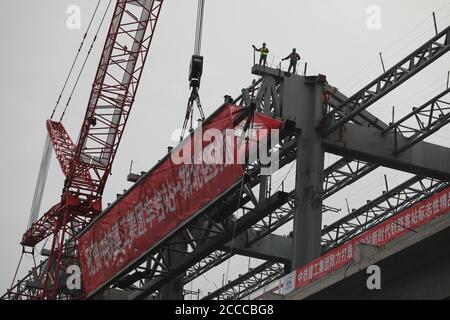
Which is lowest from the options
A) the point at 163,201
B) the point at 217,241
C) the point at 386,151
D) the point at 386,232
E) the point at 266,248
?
the point at 386,232

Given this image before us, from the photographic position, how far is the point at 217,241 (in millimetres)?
53406

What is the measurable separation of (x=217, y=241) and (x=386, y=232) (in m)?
16.8

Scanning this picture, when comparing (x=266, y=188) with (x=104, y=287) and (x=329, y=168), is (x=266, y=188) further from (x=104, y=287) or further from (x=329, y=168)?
(x=104, y=287)

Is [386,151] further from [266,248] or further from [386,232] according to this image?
[386,232]

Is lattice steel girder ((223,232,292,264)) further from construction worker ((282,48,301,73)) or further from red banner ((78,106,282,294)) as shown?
construction worker ((282,48,301,73))

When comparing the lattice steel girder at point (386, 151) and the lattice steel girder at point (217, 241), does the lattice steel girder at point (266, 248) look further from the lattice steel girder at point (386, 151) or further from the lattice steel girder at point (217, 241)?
the lattice steel girder at point (386, 151)

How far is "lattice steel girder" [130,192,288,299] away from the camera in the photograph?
48.0 m

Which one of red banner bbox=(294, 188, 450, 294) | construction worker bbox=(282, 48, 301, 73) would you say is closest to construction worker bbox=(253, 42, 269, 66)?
construction worker bbox=(282, 48, 301, 73)

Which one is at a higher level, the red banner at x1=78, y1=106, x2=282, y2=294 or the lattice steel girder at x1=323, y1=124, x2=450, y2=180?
the lattice steel girder at x1=323, y1=124, x2=450, y2=180

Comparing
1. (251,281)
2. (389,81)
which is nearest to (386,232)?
(389,81)

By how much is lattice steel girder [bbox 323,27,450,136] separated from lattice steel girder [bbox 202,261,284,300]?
2106 centimetres

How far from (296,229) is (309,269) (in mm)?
7519

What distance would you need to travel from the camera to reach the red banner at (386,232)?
119ft
